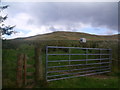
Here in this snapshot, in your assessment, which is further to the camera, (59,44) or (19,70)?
(59,44)

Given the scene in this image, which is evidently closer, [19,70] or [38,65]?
[19,70]

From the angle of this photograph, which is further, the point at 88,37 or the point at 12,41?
the point at 88,37

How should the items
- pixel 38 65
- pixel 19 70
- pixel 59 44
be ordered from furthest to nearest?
pixel 59 44, pixel 38 65, pixel 19 70

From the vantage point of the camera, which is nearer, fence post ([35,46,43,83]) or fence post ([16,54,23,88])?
fence post ([16,54,23,88])

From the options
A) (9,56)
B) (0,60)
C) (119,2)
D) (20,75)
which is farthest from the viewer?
(119,2)

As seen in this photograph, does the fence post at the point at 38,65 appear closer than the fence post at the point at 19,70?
No

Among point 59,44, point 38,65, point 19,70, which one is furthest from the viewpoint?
point 59,44

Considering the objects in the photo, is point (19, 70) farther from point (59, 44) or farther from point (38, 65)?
point (59, 44)

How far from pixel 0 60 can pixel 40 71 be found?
2.05m

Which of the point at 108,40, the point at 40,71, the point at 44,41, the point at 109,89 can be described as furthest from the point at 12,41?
the point at 108,40

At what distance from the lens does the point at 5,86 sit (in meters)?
4.39

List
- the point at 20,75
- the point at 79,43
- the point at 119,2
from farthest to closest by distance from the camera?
the point at 79,43 → the point at 119,2 → the point at 20,75

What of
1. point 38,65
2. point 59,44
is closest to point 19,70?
point 38,65

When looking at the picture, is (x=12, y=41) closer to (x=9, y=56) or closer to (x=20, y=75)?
(x=9, y=56)
